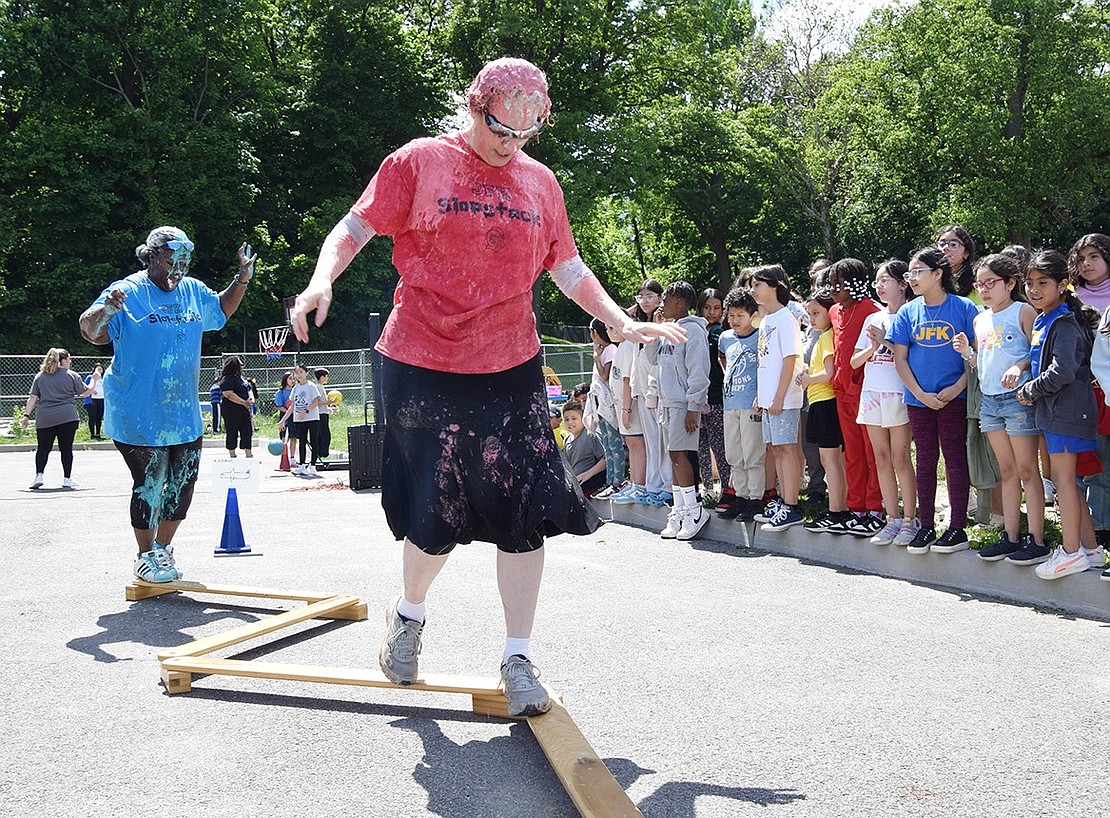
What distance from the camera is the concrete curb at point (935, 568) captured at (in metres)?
6.07

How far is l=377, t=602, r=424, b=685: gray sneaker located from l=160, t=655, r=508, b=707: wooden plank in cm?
3

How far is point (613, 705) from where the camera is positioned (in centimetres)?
433

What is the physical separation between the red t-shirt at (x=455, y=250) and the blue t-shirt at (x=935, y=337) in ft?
13.3

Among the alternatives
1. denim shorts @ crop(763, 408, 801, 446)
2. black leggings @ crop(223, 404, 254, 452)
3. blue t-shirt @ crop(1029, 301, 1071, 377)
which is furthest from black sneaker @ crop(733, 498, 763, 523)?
black leggings @ crop(223, 404, 254, 452)

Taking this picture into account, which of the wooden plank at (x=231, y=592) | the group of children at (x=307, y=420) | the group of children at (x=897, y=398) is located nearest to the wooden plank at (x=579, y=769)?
the group of children at (x=897, y=398)

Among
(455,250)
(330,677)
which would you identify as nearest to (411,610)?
(330,677)

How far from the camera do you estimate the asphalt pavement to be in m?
3.39

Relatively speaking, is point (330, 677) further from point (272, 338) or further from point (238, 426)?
point (272, 338)

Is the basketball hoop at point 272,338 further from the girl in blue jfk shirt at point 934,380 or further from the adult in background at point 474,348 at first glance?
the adult in background at point 474,348

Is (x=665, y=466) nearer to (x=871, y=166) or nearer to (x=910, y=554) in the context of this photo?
(x=910, y=554)

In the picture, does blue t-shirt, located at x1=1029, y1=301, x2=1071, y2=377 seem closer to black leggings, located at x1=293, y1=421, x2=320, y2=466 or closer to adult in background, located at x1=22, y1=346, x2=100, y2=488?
adult in background, located at x1=22, y1=346, x2=100, y2=488

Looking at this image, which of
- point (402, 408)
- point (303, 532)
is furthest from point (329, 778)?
point (303, 532)

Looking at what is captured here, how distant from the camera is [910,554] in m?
7.27

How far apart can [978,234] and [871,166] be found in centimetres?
649
